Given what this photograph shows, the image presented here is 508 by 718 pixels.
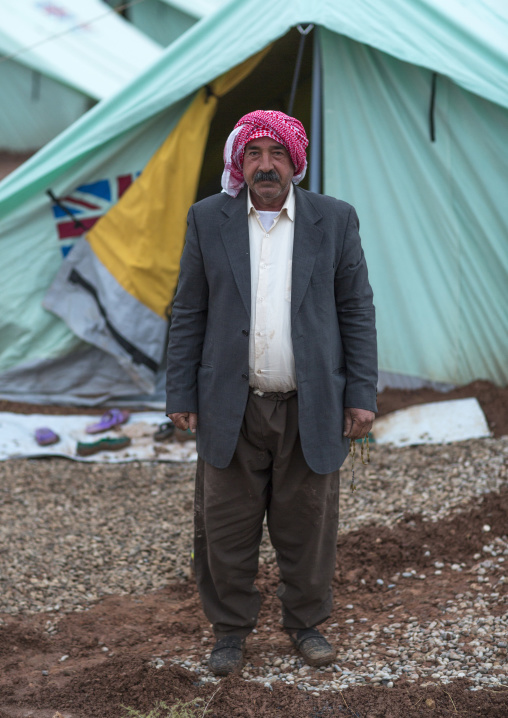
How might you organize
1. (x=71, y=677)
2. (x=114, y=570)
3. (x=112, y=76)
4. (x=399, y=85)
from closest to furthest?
(x=71, y=677) → (x=114, y=570) → (x=399, y=85) → (x=112, y=76)

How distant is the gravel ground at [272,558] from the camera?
2625 millimetres

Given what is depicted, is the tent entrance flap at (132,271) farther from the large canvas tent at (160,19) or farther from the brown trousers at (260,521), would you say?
the large canvas tent at (160,19)

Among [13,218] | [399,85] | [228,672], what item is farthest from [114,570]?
[399,85]

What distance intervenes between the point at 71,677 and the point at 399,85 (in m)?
3.60

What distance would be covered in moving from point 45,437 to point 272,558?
76.2 inches

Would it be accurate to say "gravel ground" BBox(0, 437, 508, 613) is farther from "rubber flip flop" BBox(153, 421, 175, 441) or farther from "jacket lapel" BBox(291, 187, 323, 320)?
"jacket lapel" BBox(291, 187, 323, 320)

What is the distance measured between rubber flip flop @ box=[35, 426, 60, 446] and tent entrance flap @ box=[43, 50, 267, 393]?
67 cm

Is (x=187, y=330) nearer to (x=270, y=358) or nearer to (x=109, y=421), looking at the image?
(x=270, y=358)

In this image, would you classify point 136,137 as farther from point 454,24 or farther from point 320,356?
point 320,356

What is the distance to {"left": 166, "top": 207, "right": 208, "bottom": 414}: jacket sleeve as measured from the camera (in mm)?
2473

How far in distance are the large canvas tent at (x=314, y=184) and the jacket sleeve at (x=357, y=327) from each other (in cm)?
233

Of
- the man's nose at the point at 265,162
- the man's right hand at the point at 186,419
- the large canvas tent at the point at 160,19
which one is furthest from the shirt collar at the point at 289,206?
the large canvas tent at the point at 160,19

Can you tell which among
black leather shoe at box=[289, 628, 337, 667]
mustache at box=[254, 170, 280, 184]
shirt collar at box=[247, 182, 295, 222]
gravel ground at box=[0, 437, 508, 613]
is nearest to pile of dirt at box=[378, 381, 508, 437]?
gravel ground at box=[0, 437, 508, 613]

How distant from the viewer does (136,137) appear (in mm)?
4973
